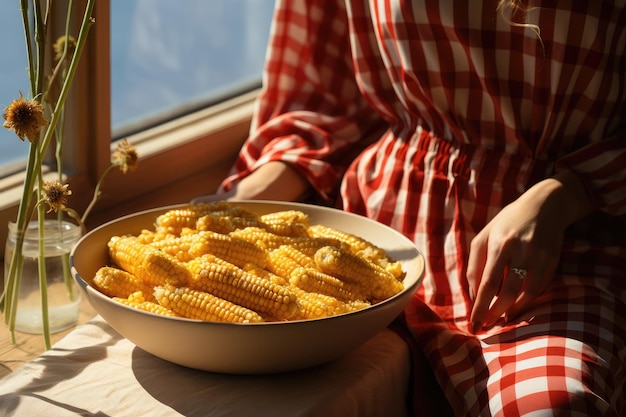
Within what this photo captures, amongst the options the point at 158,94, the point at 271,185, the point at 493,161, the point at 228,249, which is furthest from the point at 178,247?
the point at 158,94

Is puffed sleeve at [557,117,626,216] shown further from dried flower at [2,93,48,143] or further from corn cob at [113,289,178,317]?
dried flower at [2,93,48,143]

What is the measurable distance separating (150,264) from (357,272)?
0.24m

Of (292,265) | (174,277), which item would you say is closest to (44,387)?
(174,277)

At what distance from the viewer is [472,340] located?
1.01 meters

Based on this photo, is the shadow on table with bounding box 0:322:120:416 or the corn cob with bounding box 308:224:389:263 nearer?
the shadow on table with bounding box 0:322:120:416

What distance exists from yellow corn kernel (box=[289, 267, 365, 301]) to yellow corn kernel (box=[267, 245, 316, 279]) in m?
0.02

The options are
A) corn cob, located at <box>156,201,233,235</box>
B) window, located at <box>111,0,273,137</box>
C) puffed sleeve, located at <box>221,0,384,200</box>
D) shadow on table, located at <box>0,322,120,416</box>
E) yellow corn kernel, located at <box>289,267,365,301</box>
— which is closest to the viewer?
shadow on table, located at <box>0,322,120,416</box>

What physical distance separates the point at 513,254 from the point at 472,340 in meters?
0.12

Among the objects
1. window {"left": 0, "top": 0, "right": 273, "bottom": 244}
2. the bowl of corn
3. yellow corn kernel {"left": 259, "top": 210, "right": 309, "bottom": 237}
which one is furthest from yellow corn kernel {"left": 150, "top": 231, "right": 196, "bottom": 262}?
window {"left": 0, "top": 0, "right": 273, "bottom": 244}

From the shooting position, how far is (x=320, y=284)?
0.90m

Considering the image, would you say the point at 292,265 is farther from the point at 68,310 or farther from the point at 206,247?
the point at 68,310

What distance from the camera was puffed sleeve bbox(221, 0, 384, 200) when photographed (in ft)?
4.44

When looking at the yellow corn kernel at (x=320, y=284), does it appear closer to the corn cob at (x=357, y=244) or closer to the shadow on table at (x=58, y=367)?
the corn cob at (x=357, y=244)

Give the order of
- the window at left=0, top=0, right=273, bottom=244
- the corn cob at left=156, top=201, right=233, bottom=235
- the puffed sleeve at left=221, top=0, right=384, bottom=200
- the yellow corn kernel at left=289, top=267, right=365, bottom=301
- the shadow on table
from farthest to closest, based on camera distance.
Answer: the puffed sleeve at left=221, top=0, right=384, bottom=200
the window at left=0, top=0, right=273, bottom=244
the corn cob at left=156, top=201, right=233, bottom=235
the yellow corn kernel at left=289, top=267, right=365, bottom=301
the shadow on table
